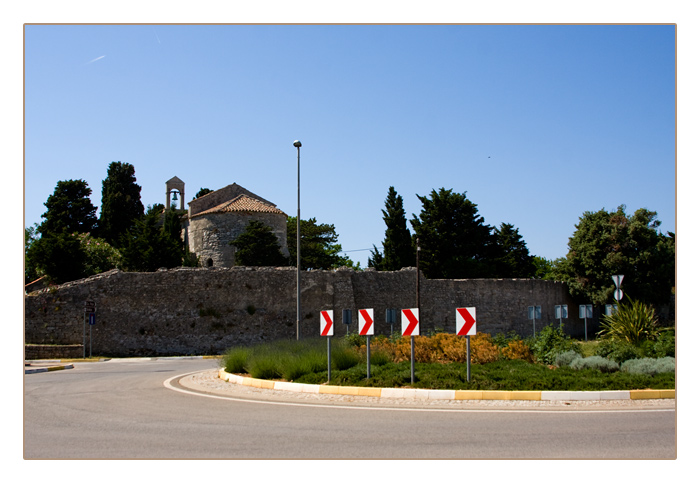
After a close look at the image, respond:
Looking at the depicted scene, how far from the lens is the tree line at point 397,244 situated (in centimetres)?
4422

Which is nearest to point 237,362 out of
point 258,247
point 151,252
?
point 258,247

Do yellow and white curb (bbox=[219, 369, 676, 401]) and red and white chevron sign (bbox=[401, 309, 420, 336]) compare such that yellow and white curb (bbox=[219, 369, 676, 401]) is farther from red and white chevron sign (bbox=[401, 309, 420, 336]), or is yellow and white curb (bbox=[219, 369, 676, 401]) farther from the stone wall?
the stone wall

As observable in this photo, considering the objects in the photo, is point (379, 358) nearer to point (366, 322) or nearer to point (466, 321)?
point (366, 322)

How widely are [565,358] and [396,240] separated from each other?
146ft

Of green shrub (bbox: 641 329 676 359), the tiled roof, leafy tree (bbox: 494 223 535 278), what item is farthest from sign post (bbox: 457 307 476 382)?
leafy tree (bbox: 494 223 535 278)

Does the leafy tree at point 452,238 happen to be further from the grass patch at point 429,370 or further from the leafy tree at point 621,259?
the grass patch at point 429,370

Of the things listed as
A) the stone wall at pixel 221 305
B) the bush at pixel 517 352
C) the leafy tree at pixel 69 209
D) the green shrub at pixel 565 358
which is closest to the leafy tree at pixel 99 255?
the leafy tree at pixel 69 209

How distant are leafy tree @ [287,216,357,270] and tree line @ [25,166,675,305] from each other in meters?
0.13

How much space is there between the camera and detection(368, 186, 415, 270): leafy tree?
59.6 metres

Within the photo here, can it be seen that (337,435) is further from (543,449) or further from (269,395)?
(269,395)

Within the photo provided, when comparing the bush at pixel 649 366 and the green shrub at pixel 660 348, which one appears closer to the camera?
the bush at pixel 649 366

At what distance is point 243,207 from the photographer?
52.2 meters

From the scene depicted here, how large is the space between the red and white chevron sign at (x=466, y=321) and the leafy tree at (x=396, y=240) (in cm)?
4547

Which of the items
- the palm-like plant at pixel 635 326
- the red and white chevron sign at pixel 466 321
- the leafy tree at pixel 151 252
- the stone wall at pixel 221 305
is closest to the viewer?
the red and white chevron sign at pixel 466 321
